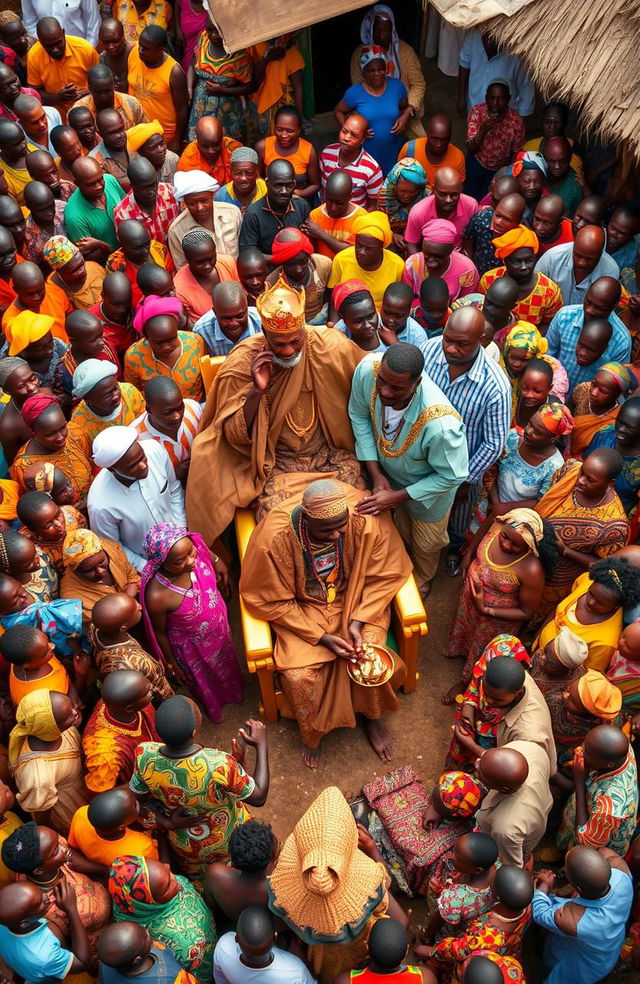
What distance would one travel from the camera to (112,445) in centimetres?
465

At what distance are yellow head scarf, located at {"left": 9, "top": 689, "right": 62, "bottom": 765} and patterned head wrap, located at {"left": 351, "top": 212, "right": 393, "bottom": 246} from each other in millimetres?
3796

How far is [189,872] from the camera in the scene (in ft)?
13.5

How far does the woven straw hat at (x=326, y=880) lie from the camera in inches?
123

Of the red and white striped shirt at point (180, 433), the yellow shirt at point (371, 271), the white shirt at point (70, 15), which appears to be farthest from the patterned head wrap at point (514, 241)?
the white shirt at point (70, 15)

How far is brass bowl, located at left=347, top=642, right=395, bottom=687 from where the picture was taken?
4738 mm

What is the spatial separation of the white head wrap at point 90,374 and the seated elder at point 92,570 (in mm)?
910

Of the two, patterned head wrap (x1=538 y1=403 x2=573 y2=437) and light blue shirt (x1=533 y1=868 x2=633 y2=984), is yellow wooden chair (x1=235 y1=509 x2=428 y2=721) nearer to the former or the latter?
patterned head wrap (x1=538 y1=403 x2=573 y2=437)

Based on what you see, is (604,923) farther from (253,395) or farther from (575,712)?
(253,395)

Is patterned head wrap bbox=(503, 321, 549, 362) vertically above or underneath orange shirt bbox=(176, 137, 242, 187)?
above

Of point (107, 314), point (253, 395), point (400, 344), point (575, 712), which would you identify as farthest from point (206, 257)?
point (575, 712)

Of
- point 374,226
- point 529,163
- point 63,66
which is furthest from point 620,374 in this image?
point 63,66

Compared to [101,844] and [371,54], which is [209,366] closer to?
[101,844]

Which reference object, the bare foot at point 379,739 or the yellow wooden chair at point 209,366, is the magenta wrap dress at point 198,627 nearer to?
the bare foot at point 379,739

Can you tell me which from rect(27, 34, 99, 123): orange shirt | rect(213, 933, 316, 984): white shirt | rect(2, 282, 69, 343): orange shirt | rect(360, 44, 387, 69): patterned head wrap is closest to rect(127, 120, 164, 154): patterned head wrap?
rect(2, 282, 69, 343): orange shirt
